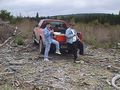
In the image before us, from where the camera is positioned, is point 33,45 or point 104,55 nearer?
point 104,55

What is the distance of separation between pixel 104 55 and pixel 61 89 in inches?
309

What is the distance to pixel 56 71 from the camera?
14.8m

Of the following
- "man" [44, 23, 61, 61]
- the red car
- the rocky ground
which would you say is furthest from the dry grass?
"man" [44, 23, 61, 61]

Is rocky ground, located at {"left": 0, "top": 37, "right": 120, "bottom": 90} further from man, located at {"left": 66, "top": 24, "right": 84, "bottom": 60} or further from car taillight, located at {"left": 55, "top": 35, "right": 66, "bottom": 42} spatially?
car taillight, located at {"left": 55, "top": 35, "right": 66, "bottom": 42}

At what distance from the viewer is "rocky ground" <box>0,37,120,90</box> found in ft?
42.3

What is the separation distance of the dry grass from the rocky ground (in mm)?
4379

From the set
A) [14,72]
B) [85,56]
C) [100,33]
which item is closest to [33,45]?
[85,56]

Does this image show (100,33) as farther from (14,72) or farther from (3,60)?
(14,72)

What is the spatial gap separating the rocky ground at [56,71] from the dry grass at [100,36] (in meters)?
4.38

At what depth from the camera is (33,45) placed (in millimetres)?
22953

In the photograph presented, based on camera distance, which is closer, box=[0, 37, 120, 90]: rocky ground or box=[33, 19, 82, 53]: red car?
box=[0, 37, 120, 90]: rocky ground

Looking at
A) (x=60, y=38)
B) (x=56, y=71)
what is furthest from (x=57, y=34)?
(x=56, y=71)

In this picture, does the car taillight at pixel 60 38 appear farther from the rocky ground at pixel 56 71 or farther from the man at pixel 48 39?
the rocky ground at pixel 56 71

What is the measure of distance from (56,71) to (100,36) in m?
12.8
